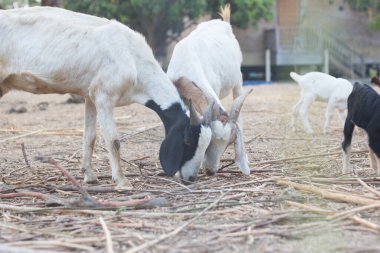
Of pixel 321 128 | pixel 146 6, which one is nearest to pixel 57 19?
pixel 321 128

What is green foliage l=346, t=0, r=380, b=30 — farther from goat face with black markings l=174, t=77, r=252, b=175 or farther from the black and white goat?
goat face with black markings l=174, t=77, r=252, b=175

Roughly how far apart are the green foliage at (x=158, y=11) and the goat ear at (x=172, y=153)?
15111mm

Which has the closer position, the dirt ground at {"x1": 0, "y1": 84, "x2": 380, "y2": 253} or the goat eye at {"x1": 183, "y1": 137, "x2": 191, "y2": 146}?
the dirt ground at {"x1": 0, "y1": 84, "x2": 380, "y2": 253}

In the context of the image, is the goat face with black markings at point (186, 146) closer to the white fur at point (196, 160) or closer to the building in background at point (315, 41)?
the white fur at point (196, 160)

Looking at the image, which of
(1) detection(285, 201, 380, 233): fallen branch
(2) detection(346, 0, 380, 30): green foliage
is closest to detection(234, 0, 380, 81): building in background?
(2) detection(346, 0, 380, 30): green foliage

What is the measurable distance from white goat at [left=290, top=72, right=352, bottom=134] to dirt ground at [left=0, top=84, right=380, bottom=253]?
1.60 metres

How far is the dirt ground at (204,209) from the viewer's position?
3561 mm

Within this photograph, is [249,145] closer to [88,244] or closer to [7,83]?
[7,83]

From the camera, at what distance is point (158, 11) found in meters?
20.6

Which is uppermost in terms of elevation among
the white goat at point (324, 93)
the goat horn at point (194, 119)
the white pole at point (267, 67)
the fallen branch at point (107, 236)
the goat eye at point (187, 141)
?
the goat horn at point (194, 119)

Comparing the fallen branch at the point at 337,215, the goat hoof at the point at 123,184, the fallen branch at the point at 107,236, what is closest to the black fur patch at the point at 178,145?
the goat hoof at the point at 123,184

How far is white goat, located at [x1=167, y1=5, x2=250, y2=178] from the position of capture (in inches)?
220

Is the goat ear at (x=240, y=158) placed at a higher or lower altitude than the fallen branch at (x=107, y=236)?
lower

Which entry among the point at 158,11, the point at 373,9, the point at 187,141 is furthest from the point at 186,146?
the point at 158,11
